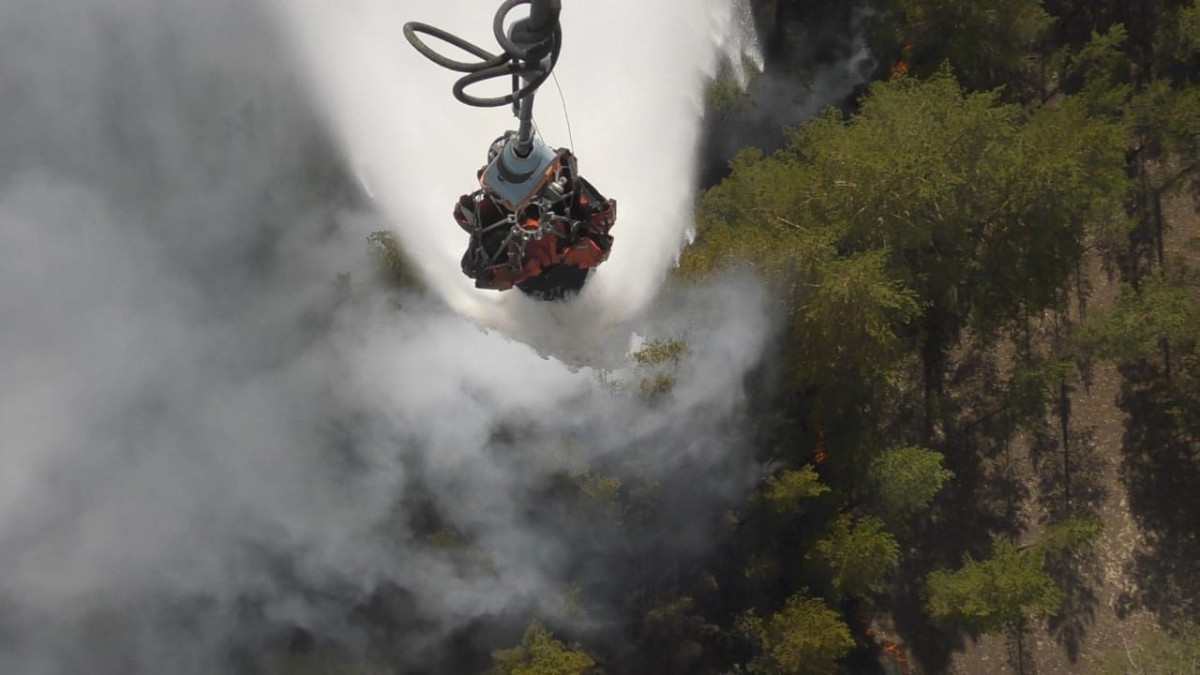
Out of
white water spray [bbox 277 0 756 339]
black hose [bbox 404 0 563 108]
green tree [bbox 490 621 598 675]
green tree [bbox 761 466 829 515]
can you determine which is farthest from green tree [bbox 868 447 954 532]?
black hose [bbox 404 0 563 108]

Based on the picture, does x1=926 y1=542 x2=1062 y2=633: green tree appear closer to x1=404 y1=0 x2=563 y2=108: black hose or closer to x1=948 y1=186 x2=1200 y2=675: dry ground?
x1=948 y1=186 x2=1200 y2=675: dry ground

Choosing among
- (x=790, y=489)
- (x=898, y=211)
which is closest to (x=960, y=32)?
(x=898, y=211)

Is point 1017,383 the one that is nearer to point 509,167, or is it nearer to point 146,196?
point 509,167

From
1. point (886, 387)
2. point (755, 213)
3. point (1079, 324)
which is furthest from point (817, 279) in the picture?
point (1079, 324)

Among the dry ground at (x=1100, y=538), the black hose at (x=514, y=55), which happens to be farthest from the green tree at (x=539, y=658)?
the black hose at (x=514, y=55)

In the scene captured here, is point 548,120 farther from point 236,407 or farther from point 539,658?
point 539,658

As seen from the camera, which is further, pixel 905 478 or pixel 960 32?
pixel 960 32
